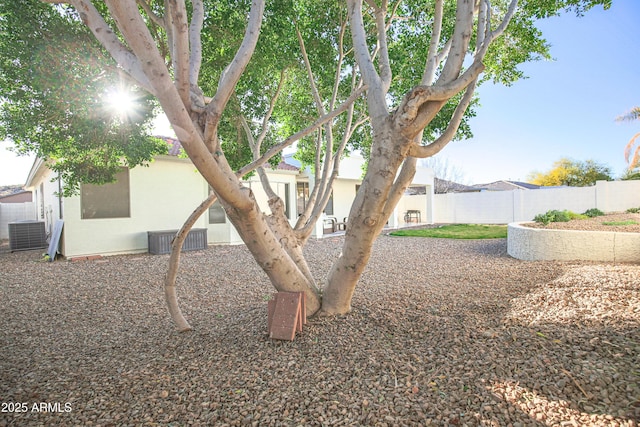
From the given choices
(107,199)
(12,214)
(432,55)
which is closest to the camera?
(432,55)

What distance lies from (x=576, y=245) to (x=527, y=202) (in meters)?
13.1

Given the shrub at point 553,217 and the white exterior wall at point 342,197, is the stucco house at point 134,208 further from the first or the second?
the shrub at point 553,217

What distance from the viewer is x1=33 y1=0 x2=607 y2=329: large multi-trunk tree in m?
2.10

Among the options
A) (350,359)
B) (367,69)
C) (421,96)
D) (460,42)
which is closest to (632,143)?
(460,42)

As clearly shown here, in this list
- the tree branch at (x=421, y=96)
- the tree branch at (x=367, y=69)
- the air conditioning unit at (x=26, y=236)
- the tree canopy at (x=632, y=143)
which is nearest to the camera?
the tree branch at (x=421, y=96)

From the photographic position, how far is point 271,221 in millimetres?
3631

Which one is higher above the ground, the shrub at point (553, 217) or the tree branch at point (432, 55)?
the tree branch at point (432, 55)

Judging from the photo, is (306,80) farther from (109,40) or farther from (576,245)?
(576,245)

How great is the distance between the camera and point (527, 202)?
17.9 metres

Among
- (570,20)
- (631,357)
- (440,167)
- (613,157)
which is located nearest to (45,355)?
(631,357)

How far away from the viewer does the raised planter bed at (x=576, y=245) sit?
607 cm

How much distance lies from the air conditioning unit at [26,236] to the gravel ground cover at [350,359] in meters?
8.26

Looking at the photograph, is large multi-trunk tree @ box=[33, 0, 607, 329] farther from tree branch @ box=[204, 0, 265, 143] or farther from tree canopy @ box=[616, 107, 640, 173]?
tree canopy @ box=[616, 107, 640, 173]

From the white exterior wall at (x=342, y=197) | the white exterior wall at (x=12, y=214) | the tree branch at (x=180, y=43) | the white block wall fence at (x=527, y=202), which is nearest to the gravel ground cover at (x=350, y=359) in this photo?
the tree branch at (x=180, y=43)
